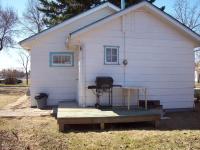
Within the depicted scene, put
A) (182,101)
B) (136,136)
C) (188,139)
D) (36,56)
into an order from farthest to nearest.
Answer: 1. (36,56)
2. (182,101)
3. (136,136)
4. (188,139)

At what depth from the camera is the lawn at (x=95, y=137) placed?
6.58 meters

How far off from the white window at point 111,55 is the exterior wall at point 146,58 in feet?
0.40

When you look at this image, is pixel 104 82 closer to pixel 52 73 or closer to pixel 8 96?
pixel 52 73

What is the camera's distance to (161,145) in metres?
6.54

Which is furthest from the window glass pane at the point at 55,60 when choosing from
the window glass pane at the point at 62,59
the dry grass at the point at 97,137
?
the dry grass at the point at 97,137

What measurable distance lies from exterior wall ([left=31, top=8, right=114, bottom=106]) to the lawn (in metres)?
4.20

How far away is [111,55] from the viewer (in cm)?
1166

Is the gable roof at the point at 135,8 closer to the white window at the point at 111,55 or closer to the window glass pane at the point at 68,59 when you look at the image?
the white window at the point at 111,55

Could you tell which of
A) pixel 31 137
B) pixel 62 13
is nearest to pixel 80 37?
pixel 31 137

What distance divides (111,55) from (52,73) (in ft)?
→ 11.6

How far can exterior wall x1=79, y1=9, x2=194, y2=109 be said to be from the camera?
11414mm

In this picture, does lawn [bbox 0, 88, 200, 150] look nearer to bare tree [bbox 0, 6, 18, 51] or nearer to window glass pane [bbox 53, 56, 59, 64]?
window glass pane [bbox 53, 56, 59, 64]

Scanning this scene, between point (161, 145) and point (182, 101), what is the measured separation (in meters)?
6.38

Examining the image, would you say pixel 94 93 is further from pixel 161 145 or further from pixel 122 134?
pixel 161 145
